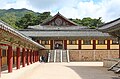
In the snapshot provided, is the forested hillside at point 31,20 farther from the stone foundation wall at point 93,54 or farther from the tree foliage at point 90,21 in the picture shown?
the stone foundation wall at point 93,54

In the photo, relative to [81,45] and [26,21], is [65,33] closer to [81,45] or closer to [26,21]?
[81,45]

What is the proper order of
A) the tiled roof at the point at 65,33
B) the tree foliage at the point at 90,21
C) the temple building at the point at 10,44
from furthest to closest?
the tree foliage at the point at 90,21, the tiled roof at the point at 65,33, the temple building at the point at 10,44

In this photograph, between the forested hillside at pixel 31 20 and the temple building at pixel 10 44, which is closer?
the temple building at pixel 10 44

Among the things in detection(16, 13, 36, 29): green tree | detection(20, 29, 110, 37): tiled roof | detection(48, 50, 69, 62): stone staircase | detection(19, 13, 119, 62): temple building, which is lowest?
detection(48, 50, 69, 62): stone staircase

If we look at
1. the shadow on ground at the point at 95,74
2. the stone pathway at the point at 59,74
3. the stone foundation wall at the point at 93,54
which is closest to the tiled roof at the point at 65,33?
the stone foundation wall at the point at 93,54

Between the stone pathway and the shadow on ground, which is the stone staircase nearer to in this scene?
the stone pathway

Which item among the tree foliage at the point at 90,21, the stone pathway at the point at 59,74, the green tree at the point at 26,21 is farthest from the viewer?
the tree foliage at the point at 90,21

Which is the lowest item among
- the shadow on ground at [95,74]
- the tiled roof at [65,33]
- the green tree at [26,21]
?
the shadow on ground at [95,74]

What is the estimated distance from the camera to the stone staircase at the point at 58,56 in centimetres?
4284

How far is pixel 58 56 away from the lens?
44.1 metres

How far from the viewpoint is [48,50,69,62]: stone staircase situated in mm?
42844

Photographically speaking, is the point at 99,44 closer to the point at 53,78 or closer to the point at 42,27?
the point at 42,27

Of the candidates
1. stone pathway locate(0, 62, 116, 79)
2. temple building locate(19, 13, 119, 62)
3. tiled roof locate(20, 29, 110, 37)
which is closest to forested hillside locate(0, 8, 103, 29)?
tiled roof locate(20, 29, 110, 37)

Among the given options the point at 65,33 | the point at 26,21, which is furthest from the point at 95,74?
the point at 26,21
